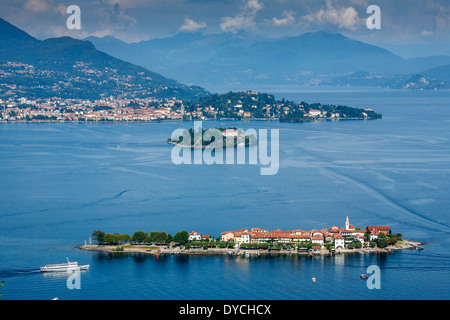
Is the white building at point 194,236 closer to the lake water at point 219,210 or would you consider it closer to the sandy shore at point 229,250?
the sandy shore at point 229,250

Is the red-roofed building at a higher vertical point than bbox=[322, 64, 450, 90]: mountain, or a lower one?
lower

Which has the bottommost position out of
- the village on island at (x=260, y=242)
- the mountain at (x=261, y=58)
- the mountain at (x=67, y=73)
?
the village on island at (x=260, y=242)

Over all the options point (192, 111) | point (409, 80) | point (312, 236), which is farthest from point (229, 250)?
point (409, 80)

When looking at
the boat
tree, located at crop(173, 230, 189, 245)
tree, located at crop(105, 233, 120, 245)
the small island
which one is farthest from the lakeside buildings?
the small island

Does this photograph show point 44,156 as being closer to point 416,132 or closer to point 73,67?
point 416,132

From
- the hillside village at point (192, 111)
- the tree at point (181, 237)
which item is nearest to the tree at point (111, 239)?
the tree at point (181, 237)

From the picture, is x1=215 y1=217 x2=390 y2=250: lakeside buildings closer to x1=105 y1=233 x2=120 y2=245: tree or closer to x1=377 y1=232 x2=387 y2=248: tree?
x1=377 y1=232 x2=387 y2=248: tree

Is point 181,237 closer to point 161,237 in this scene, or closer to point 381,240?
point 161,237
